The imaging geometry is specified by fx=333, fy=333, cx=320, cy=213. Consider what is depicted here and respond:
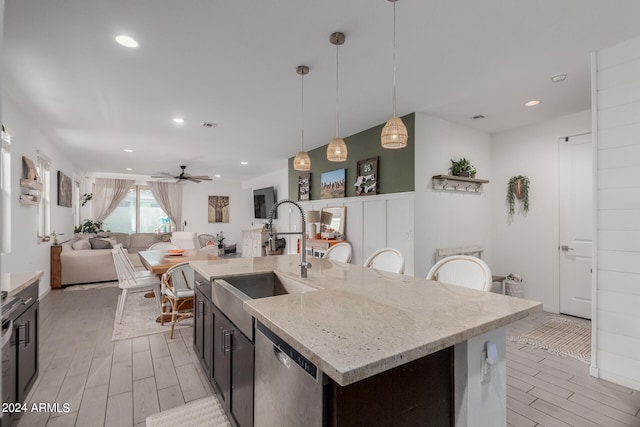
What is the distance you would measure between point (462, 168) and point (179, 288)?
12.2 feet

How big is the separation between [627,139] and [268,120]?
3.55m

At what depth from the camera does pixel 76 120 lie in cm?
427

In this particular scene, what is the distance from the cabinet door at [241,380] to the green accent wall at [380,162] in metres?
2.88

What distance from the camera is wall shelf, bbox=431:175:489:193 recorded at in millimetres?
4121

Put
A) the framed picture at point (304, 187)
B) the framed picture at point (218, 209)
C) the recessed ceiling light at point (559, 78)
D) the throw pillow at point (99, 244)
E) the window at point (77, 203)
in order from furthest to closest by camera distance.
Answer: the framed picture at point (218, 209) → the window at point (77, 203) → the throw pillow at point (99, 244) → the framed picture at point (304, 187) → the recessed ceiling light at point (559, 78)

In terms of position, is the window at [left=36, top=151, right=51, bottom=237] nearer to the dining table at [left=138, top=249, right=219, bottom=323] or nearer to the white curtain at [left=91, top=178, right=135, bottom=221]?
the dining table at [left=138, top=249, right=219, bottom=323]

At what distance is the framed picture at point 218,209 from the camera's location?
10664mm

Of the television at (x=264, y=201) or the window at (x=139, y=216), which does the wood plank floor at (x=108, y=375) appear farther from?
the window at (x=139, y=216)

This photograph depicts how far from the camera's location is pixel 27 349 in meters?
2.12

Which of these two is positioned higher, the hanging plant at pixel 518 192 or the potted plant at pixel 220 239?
the hanging plant at pixel 518 192

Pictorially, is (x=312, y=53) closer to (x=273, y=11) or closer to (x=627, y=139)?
(x=273, y=11)

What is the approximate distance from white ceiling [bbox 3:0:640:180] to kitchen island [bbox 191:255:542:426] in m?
1.76

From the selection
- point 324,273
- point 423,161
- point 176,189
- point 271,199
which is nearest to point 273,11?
point 324,273

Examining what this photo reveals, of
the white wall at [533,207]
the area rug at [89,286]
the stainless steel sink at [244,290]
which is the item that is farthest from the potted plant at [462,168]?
the area rug at [89,286]
